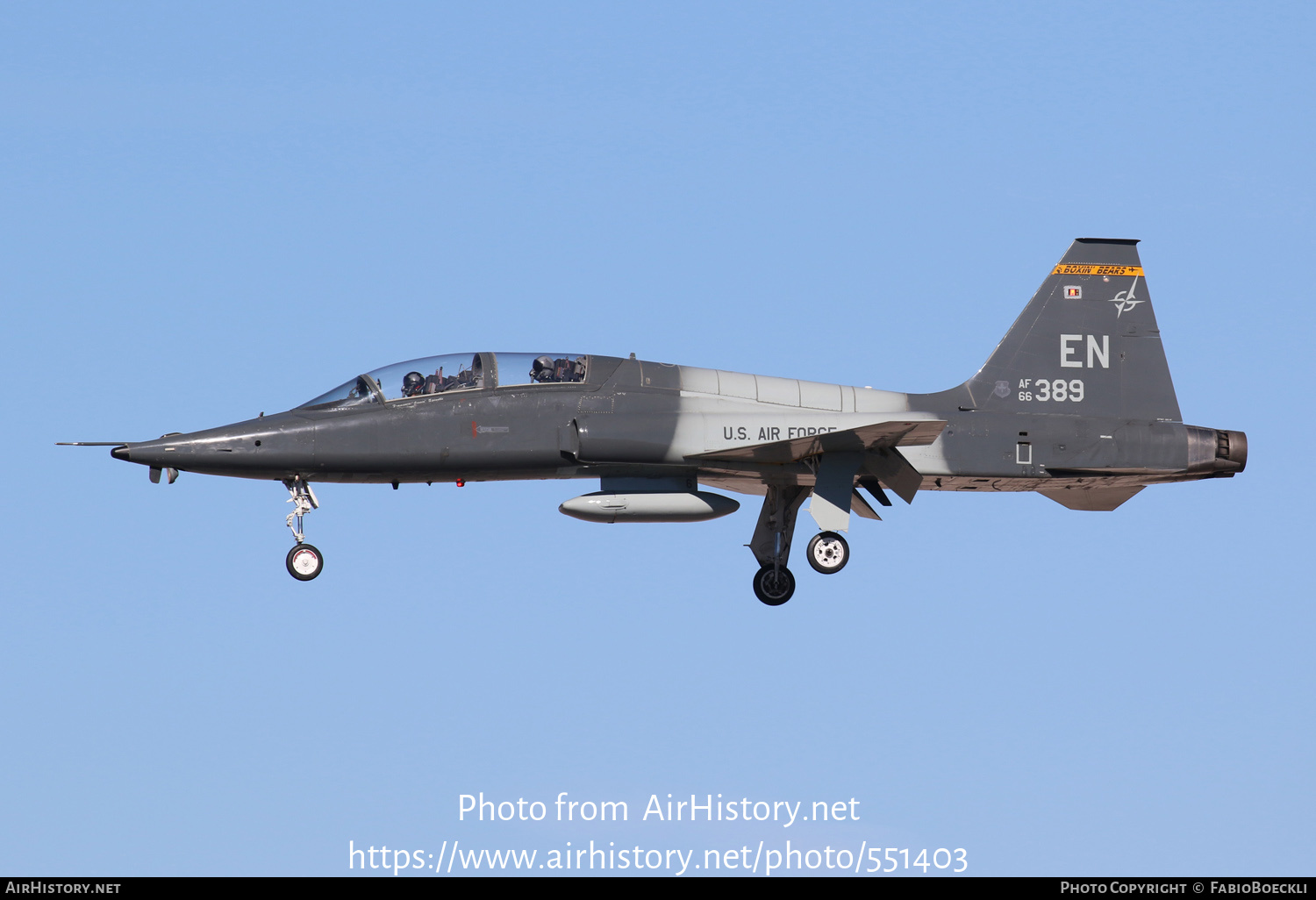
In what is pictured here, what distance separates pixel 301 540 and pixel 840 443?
28.4ft

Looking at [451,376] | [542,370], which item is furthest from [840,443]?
[451,376]

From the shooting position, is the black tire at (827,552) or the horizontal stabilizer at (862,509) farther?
the horizontal stabilizer at (862,509)

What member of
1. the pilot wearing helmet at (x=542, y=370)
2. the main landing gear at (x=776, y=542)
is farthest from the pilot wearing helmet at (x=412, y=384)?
the main landing gear at (x=776, y=542)

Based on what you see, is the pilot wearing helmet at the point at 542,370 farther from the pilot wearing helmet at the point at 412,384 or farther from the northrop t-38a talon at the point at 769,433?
the pilot wearing helmet at the point at 412,384

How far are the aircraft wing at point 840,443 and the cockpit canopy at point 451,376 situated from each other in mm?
2739

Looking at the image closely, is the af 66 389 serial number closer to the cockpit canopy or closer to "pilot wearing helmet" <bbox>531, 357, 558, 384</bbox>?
the cockpit canopy

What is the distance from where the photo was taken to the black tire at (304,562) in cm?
2766

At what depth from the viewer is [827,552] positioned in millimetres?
28781

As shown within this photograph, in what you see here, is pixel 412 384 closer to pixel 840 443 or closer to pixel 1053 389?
pixel 840 443

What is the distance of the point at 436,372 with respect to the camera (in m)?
28.7

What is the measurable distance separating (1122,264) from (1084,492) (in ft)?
13.2

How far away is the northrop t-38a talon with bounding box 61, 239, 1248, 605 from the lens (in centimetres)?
2800
